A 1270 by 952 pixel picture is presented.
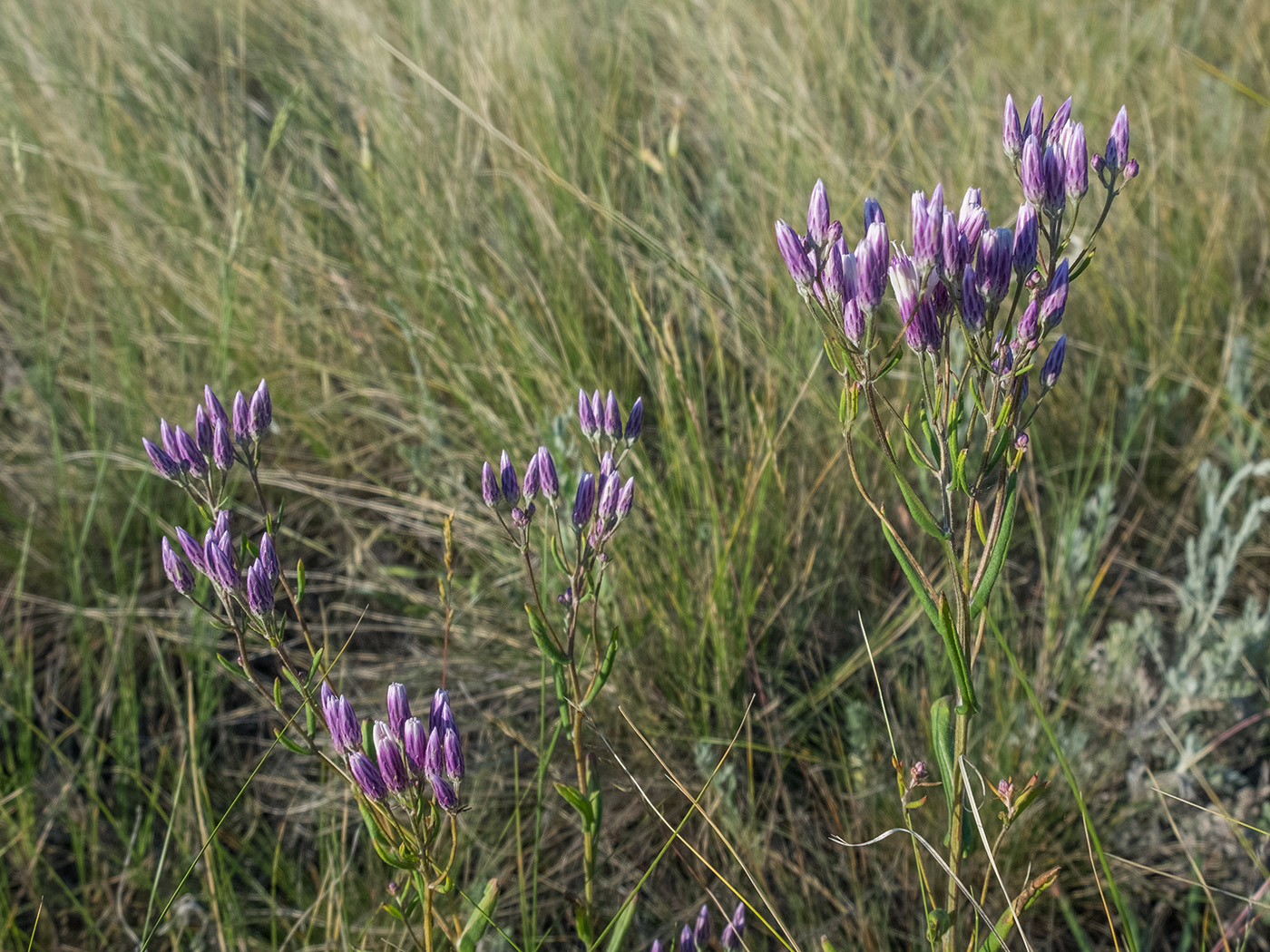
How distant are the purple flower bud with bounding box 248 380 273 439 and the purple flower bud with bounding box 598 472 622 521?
45cm

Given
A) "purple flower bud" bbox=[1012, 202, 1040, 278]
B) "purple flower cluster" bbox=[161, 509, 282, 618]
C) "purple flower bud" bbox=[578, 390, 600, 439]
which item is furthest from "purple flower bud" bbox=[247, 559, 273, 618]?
"purple flower bud" bbox=[1012, 202, 1040, 278]

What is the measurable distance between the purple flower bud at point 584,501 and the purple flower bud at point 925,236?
1.58ft

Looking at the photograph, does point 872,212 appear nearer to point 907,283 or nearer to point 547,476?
point 907,283

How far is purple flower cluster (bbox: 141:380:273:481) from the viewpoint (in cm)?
119

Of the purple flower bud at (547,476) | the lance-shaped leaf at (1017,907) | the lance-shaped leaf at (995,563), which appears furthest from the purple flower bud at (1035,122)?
the lance-shaped leaf at (1017,907)

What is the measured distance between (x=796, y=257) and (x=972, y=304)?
0.64 feet

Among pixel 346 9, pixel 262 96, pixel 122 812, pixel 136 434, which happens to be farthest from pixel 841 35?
pixel 122 812

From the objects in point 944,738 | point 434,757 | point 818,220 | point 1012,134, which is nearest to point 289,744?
point 434,757

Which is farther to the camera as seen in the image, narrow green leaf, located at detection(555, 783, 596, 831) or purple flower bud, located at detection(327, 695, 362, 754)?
narrow green leaf, located at detection(555, 783, 596, 831)

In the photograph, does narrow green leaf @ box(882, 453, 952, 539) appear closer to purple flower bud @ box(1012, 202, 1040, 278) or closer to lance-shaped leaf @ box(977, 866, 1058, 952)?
purple flower bud @ box(1012, 202, 1040, 278)

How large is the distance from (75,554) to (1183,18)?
4.54m

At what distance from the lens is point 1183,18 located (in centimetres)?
400

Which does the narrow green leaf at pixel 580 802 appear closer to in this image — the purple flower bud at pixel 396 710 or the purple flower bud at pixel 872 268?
the purple flower bud at pixel 396 710

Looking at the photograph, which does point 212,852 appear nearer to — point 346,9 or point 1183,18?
point 346,9
